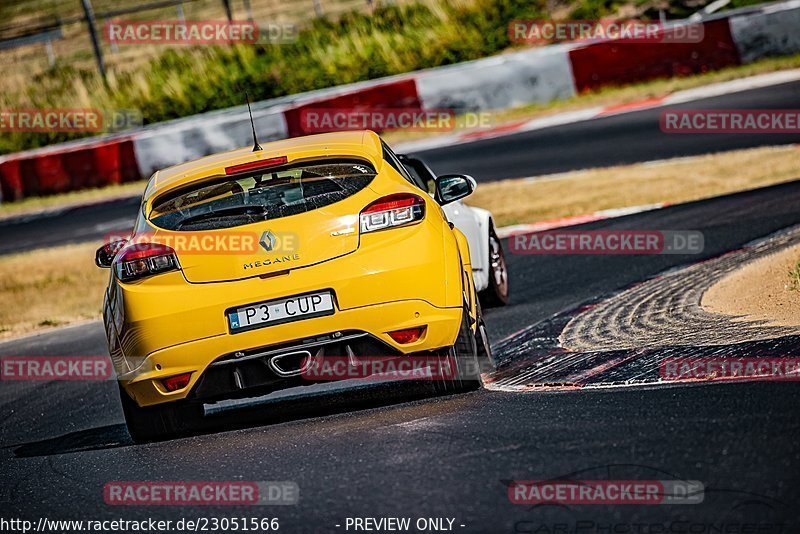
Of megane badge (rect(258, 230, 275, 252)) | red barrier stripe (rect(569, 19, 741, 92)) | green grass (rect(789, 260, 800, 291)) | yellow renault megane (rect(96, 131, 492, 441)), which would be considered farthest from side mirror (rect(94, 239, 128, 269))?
red barrier stripe (rect(569, 19, 741, 92))

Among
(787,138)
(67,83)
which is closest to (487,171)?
(787,138)

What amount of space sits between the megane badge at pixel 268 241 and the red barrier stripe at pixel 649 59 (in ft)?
53.2

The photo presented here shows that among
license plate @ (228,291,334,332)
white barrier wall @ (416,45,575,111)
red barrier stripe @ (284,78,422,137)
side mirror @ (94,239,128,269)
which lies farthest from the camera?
red barrier stripe @ (284,78,422,137)

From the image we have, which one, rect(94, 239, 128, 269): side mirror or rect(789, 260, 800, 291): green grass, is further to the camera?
rect(789, 260, 800, 291): green grass

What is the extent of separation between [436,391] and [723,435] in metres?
1.97

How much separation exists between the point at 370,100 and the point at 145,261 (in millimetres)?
16550

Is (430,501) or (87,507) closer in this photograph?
(430,501)

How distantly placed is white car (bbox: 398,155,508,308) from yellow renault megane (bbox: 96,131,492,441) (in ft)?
5.34

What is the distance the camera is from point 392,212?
6410 mm

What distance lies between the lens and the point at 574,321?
847 centimetres

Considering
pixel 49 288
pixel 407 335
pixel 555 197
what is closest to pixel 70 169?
pixel 49 288

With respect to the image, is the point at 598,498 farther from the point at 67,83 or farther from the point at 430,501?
the point at 67,83

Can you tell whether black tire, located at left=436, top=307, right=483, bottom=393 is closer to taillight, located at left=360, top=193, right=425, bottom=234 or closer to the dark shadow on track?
the dark shadow on track

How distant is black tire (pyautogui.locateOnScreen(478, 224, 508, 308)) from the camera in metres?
9.47
